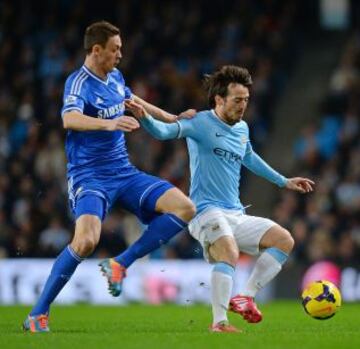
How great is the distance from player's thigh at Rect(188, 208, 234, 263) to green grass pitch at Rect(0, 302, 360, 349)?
722mm

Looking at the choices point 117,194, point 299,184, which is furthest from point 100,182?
point 299,184

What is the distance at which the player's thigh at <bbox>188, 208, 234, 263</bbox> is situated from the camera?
9.89 m

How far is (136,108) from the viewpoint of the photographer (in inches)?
387

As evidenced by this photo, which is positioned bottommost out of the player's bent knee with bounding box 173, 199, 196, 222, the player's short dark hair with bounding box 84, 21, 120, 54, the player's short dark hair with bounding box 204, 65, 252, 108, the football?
the football

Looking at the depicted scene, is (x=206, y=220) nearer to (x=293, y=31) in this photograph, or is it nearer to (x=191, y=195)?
(x=191, y=195)

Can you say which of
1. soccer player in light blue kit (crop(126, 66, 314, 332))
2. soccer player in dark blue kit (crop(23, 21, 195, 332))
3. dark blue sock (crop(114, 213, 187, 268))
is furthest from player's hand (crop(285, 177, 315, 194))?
dark blue sock (crop(114, 213, 187, 268))

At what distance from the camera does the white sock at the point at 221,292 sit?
9.61 m

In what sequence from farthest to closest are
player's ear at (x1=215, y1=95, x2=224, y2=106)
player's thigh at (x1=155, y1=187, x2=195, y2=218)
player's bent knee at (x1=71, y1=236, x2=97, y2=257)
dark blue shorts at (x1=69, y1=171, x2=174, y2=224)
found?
player's ear at (x1=215, y1=95, x2=224, y2=106) → dark blue shorts at (x1=69, y1=171, x2=174, y2=224) → player's thigh at (x1=155, y1=187, x2=195, y2=218) → player's bent knee at (x1=71, y1=236, x2=97, y2=257)

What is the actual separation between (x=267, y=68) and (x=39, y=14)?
511 centimetres

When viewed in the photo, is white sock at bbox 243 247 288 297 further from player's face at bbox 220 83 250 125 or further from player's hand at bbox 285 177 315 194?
player's face at bbox 220 83 250 125

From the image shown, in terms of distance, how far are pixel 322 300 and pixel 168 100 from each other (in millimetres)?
11500

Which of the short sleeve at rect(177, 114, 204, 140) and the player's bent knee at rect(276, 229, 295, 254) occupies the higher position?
the short sleeve at rect(177, 114, 204, 140)

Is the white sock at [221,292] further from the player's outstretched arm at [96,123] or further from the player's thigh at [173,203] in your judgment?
the player's outstretched arm at [96,123]

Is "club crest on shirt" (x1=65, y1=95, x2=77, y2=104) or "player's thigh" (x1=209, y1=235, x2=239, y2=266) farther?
"player's thigh" (x1=209, y1=235, x2=239, y2=266)
